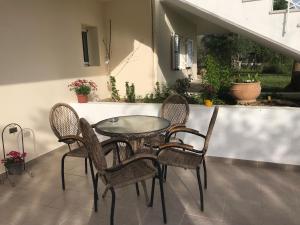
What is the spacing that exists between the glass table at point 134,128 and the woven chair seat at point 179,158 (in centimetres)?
29

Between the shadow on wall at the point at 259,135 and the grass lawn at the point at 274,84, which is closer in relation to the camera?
the shadow on wall at the point at 259,135

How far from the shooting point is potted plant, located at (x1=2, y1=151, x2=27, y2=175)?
3.09 meters

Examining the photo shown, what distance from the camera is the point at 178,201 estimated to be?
2602mm

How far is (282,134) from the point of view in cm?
319

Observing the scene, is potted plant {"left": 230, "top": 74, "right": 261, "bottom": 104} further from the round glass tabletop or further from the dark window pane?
the dark window pane

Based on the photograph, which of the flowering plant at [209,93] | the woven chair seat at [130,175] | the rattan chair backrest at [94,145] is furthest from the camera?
the flowering plant at [209,93]

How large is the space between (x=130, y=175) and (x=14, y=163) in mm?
1762

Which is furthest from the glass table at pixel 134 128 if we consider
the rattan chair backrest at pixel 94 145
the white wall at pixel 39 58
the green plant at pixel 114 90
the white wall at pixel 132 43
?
the white wall at pixel 132 43

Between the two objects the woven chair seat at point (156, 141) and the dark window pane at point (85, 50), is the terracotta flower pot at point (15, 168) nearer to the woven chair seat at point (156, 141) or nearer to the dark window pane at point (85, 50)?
the woven chair seat at point (156, 141)

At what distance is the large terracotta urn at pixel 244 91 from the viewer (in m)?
4.46

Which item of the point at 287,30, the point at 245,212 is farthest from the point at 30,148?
the point at 287,30

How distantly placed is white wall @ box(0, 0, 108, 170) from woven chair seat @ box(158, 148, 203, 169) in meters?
2.24

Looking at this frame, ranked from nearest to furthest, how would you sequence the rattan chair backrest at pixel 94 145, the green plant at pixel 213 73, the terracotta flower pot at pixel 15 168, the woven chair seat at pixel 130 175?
the rattan chair backrest at pixel 94 145 → the woven chair seat at pixel 130 175 → the terracotta flower pot at pixel 15 168 → the green plant at pixel 213 73

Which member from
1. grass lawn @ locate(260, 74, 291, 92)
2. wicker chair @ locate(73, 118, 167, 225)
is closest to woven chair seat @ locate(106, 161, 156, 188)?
wicker chair @ locate(73, 118, 167, 225)
